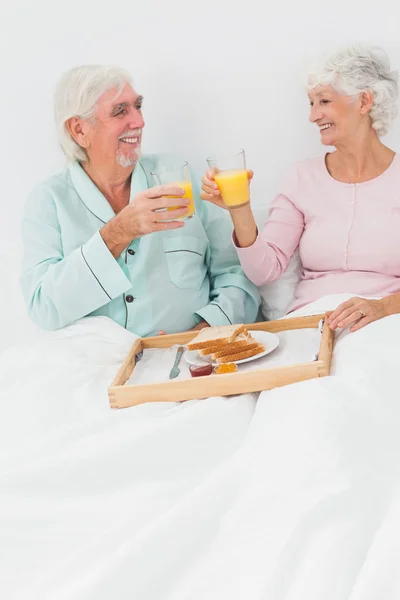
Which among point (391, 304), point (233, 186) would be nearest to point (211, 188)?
point (233, 186)

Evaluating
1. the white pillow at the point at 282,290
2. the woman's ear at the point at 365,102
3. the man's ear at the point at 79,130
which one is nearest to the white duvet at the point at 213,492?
the white pillow at the point at 282,290

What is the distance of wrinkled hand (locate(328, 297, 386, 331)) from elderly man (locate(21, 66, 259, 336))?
49 cm

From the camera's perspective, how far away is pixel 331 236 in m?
2.17

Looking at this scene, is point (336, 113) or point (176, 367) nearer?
point (176, 367)

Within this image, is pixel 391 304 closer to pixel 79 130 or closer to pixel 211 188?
pixel 211 188

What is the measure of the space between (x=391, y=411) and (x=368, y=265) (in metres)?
0.84

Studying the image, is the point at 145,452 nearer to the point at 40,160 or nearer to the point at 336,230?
the point at 336,230

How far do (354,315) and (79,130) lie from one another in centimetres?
98

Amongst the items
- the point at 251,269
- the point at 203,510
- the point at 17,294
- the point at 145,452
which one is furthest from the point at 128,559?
the point at 17,294

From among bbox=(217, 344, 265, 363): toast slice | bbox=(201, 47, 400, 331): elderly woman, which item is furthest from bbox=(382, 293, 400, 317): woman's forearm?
bbox=(217, 344, 265, 363): toast slice

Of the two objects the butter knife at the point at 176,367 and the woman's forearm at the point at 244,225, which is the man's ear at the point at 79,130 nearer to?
the woman's forearm at the point at 244,225

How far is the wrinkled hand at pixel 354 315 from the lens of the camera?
1760 millimetres

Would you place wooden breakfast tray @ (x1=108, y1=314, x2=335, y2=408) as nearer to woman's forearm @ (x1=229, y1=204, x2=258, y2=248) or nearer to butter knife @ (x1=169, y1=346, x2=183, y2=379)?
butter knife @ (x1=169, y1=346, x2=183, y2=379)

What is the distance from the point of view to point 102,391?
68.4 inches
